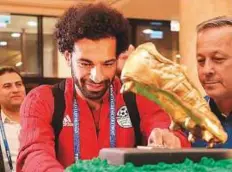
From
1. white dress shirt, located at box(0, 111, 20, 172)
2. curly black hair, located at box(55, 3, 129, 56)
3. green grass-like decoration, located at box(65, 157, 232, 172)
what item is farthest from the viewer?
white dress shirt, located at box(0, 111, 20, 172)

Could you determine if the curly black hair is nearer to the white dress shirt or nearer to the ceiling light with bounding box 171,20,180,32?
the white dress shirt

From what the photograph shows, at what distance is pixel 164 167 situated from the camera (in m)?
0.97

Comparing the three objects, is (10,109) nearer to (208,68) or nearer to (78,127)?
(78,127)

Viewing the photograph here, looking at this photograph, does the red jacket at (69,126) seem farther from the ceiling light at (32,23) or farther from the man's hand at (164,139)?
the ceiling light at (32,23)

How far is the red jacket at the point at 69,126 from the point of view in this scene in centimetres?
134

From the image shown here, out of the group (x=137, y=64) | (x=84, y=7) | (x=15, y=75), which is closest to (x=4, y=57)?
(x=15, y=75)

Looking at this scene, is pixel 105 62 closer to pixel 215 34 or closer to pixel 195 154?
pixel 215 34

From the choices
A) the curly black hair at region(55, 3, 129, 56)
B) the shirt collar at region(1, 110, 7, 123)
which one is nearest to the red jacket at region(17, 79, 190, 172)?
the curly black hair at region(55, 3, 129, 56)

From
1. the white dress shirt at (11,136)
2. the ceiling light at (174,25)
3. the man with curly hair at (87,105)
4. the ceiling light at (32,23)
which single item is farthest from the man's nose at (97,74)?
the ceiling light at (32,23)

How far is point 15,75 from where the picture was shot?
3.68 m

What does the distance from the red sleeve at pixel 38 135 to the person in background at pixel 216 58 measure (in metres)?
0.34

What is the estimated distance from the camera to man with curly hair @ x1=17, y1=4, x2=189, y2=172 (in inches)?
51.7

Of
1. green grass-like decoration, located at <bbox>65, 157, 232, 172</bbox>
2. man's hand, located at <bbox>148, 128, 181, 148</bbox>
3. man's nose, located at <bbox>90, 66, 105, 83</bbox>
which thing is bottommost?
green grass-like decoration, located at <bbox>65, 157, 232, 172</bbox>

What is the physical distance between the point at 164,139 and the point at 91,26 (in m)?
0.38
